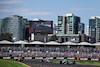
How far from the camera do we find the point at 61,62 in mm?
57750

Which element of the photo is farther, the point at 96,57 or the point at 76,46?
the point at 76,46

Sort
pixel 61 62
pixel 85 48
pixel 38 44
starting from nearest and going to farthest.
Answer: pixel 61 62
pixel 85 48
pixel 38 44

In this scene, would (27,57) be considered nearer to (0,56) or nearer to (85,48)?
(0,56)

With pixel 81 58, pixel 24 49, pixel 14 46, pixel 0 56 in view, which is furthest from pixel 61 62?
pixel 14 46

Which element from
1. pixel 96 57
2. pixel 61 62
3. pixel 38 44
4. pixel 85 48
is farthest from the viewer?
pixel 38 44

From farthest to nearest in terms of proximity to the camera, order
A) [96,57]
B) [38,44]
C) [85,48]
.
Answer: [38,44]
[85,48]
[96,57]

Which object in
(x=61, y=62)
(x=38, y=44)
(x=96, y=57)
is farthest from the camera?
(x=38, y=44)

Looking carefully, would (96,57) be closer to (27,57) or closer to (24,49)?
(27,57)

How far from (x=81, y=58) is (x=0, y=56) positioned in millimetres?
26128

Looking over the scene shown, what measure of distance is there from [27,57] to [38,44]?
17.3 meters

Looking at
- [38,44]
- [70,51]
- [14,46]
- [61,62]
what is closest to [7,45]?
[14,46]

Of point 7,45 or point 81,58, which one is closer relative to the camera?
point 81,58

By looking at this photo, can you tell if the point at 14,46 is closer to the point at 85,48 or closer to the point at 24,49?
the point at 24,49

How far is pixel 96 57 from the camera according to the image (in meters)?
74.9
